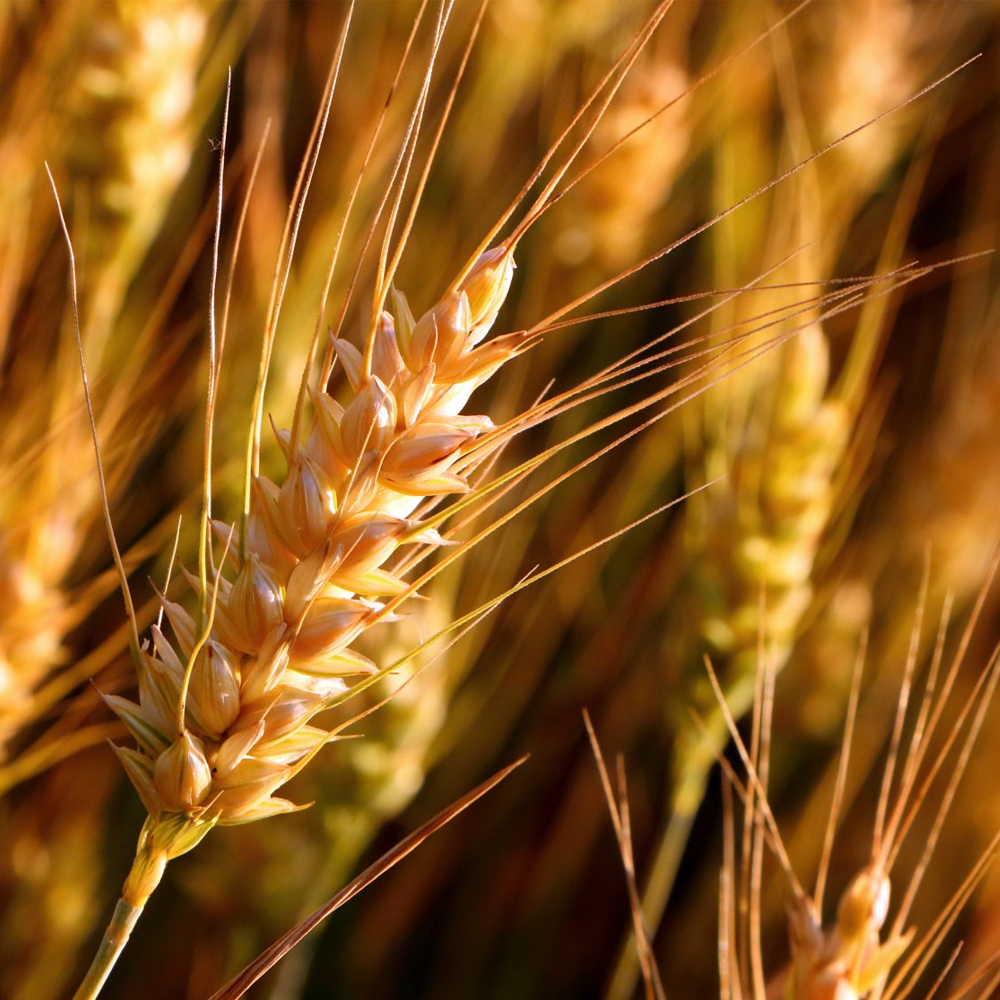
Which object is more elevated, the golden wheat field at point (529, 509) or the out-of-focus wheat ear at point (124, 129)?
the out-of-focus wheat ear at point (124, 129)

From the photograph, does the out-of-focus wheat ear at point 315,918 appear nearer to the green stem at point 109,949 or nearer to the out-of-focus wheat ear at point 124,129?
the green stem at point 109,949

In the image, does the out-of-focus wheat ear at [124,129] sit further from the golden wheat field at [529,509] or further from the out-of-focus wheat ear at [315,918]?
the out-of-focus wheat ear at [315,918]

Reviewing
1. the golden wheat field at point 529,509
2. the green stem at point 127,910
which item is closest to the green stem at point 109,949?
the green stem at point 127,910

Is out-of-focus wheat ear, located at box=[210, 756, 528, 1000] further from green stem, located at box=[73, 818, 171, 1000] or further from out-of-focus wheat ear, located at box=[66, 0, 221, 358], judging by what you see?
out-of-focus wheat ear, located at box=[66, 0, 221, 358]

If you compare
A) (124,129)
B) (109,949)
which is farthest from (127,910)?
(124,129)

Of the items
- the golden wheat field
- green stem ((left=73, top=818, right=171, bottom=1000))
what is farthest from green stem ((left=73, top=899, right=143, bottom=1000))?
the golden wheat field

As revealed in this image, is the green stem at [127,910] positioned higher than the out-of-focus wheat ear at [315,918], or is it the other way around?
the green stem at [127,910]

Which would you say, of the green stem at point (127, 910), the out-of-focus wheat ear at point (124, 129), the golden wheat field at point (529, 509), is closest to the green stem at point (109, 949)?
the green stem at point (127, 910)

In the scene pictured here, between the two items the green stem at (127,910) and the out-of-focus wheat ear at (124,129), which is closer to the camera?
the green stem at (127,910)

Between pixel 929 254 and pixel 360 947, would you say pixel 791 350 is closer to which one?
pixel 360 947
